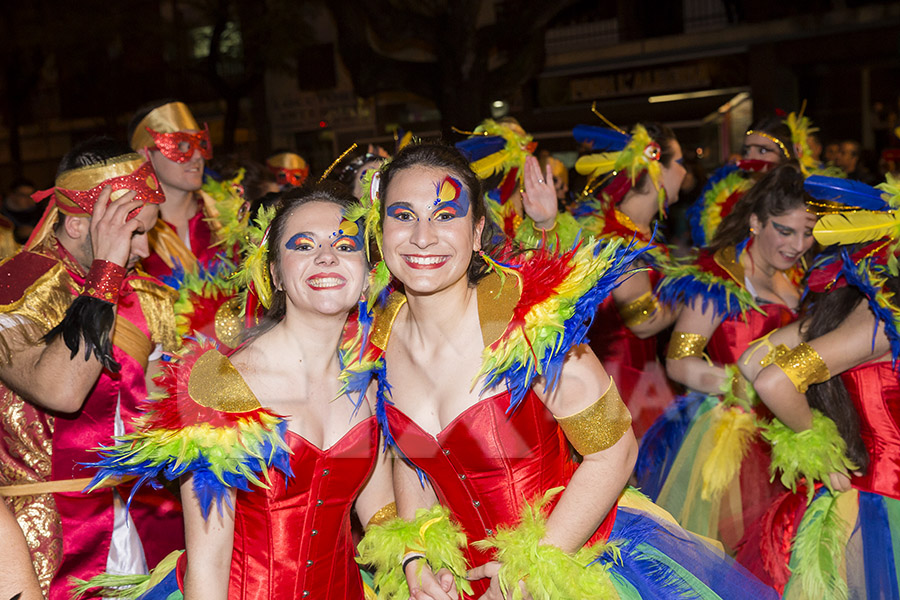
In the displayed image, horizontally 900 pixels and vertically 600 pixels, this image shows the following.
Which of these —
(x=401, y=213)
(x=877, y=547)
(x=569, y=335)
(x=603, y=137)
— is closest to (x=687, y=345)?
(x=877, y=547)

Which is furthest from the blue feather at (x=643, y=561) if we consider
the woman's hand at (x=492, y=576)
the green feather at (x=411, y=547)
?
the green feather at (x=411, y=547)

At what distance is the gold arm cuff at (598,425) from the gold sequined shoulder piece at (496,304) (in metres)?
0.28

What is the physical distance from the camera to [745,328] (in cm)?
373

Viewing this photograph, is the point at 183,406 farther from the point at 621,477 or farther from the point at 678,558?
the point at 678,558

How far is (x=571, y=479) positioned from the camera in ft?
6.92

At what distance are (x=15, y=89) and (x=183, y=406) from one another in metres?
18.7

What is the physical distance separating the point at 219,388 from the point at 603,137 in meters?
3.37

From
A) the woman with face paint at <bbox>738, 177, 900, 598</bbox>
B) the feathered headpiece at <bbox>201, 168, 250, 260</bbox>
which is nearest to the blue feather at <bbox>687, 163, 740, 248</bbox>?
the woman with face paint at <bbox>738, 177, 900, 598</bbox>

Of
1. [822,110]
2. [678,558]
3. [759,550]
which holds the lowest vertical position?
[759,550]

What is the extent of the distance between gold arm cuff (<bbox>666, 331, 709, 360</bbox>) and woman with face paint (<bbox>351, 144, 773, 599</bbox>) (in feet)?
5.06

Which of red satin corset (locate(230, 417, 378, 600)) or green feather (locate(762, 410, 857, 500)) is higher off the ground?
red satin corset (locate(230, 417, 378, 600))

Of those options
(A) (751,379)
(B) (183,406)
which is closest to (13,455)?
(B) (183,406)

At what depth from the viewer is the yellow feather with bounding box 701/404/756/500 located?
3.45m

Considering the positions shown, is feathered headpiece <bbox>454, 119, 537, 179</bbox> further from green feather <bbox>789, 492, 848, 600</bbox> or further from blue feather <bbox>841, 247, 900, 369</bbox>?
green feather <bbox>789, 492, 848, 600</bbox>
